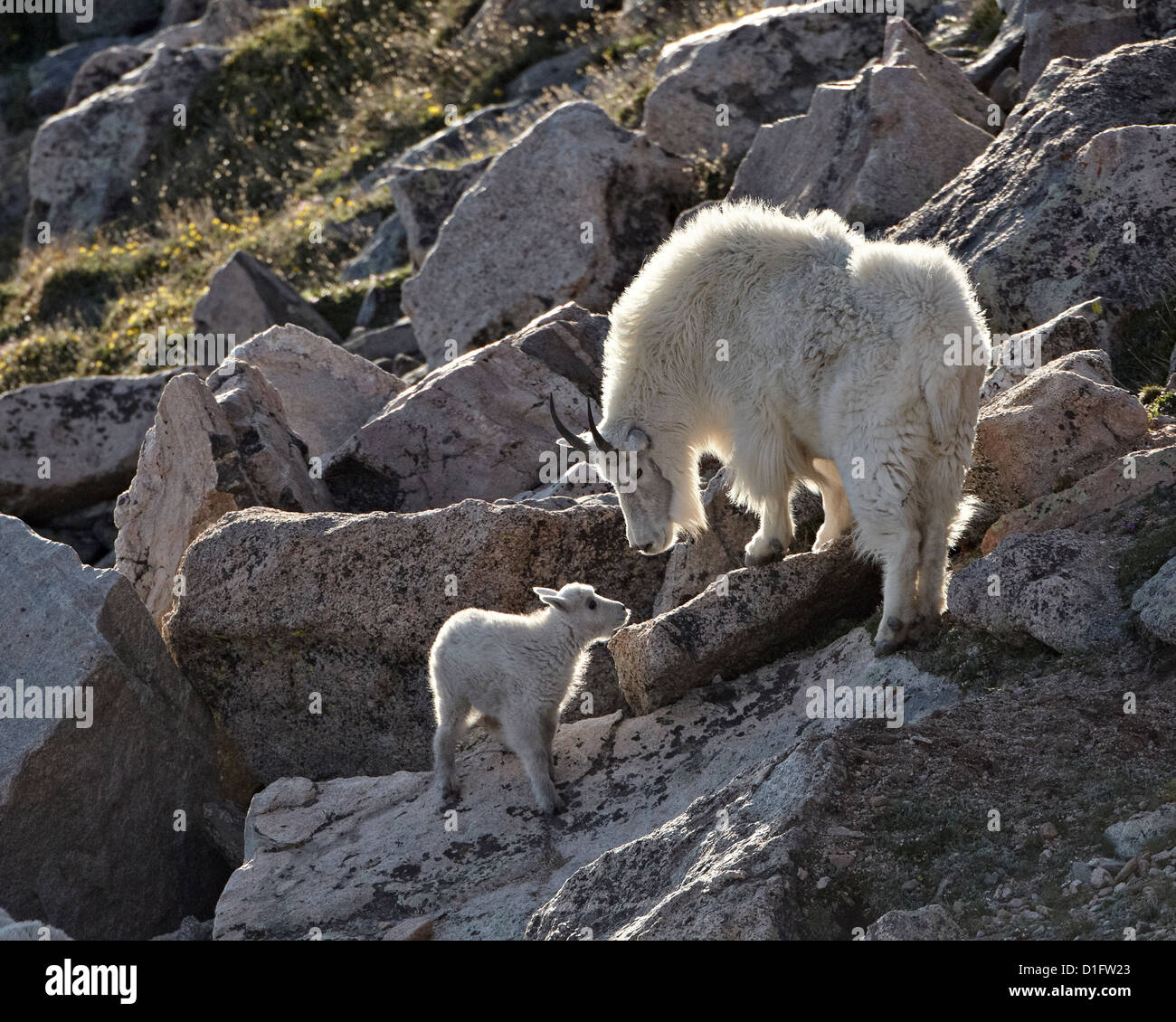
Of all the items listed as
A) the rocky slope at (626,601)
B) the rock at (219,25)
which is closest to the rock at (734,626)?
the rocky slope at (626,601)

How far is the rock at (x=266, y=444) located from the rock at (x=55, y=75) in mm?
25304

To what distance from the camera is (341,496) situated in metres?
10.5

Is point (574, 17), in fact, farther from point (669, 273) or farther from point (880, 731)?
point (880, 731)

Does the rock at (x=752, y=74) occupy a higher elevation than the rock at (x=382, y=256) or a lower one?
higher

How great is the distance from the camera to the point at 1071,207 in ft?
30.7

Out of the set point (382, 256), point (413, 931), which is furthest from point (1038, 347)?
point (382, 256)

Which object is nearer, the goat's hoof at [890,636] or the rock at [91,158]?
the goat's hoof at [890,636]

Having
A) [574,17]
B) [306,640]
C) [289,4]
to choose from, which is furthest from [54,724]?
[289,4]

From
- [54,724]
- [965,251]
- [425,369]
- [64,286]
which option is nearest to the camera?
[54,724]

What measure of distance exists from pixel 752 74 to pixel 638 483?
364 inches

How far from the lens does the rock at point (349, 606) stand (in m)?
7.90

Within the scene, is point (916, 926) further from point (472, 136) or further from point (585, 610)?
point (472, 136)

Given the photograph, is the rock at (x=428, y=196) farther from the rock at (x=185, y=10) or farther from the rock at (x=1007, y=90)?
the rock at (x=185, y=10)

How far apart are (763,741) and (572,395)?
4.58 metres
